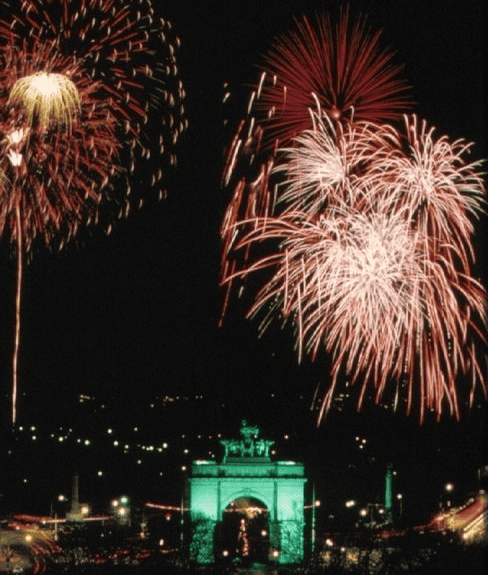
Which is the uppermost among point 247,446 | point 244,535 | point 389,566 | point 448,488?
point 247,446

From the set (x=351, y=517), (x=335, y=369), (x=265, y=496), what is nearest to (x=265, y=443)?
(x=265, y=496)

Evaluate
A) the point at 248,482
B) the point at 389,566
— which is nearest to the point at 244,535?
the point at 248,482

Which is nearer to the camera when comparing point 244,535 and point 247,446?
point 244,535

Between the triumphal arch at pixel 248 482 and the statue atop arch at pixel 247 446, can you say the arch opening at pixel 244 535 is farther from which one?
the statue atop arch at pixel 247 446

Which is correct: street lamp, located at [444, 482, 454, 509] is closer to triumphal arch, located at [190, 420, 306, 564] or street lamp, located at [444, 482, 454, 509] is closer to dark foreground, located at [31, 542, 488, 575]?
triumphal arch, located at [190, 420, 306, 564]

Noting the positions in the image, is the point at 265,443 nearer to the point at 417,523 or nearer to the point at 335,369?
the point at 417,523

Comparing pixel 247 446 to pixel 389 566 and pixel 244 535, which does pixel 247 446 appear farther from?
pixel 389 566

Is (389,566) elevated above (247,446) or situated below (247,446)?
below

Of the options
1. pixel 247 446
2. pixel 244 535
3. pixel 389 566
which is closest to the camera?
pixel 389 566

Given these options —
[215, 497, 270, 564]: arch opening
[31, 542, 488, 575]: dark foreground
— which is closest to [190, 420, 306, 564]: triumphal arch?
[215, 497, 270, 564]: arch opening
